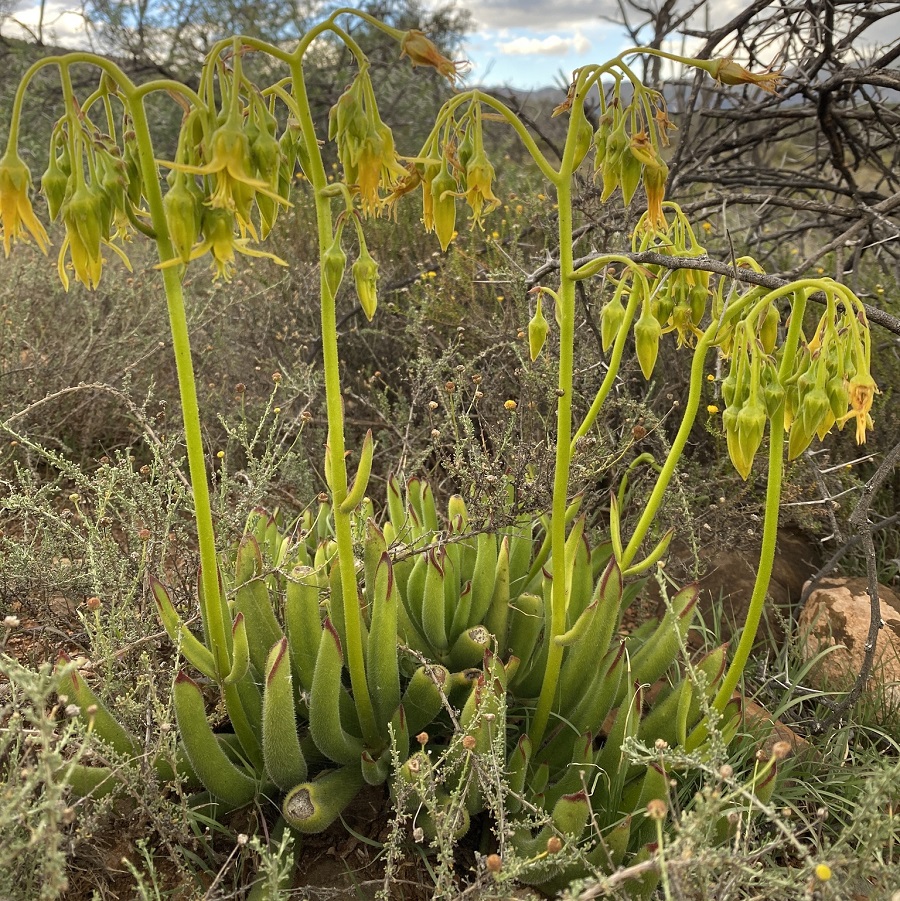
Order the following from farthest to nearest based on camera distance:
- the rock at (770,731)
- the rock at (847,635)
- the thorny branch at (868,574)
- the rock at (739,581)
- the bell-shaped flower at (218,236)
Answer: the rock at (739,581), the rock at (847,635), the rock at (770,731), the thorny branch at (868,574), the bell-shaped flower at (218,236)

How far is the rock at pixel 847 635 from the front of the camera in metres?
2.61

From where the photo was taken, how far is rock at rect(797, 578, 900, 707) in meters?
2.61

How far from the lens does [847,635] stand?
275 centimetres

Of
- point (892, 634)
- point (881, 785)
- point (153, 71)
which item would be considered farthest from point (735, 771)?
point (153, 71)

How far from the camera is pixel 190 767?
193 centimetres

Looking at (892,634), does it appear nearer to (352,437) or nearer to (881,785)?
(881,785)

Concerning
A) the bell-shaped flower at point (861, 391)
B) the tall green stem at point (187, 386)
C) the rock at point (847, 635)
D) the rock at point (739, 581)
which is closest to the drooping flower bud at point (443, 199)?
the tall green stem at point (187, 386)

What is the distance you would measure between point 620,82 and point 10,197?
1144 millimetres

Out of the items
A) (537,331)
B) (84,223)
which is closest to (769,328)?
(537,331)

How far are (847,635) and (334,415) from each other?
2.15 meters

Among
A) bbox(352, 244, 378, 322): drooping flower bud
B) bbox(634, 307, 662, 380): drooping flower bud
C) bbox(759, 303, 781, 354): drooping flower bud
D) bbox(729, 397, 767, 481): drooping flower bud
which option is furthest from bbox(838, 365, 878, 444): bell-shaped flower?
bbox(352, 244, 378, 322): drooping flower bud

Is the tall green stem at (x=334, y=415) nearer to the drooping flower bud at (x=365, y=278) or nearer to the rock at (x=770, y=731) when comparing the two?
the drooping flower bud at (x=365, y=278)

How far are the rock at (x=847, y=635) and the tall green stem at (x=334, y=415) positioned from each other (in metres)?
1.63

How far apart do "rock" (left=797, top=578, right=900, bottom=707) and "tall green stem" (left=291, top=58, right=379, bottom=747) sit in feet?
5.33
